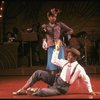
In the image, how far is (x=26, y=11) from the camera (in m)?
12.8

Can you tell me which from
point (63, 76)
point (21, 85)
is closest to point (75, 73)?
point (63, 76)

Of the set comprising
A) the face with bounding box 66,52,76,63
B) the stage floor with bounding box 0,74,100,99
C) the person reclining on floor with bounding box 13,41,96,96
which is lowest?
the stage floor with bounding box 0,74,100,99

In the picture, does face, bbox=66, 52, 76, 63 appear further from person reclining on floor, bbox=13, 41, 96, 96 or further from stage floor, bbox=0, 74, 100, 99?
stage floor, bbox=0, 74, 100, 99

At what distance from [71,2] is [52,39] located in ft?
18.8

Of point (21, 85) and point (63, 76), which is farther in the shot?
point (21, 85)

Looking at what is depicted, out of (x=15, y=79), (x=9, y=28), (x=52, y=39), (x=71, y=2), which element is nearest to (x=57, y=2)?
(x=71, y=2)

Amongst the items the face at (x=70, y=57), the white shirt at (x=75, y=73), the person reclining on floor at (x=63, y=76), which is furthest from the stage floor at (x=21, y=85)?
the face at (x=70, y=57)

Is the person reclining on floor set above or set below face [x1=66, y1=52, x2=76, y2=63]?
below

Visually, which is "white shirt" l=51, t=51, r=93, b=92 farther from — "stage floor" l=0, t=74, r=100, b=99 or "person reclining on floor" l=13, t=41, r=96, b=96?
"stage floor" l=0, t=74, r=100, b=99

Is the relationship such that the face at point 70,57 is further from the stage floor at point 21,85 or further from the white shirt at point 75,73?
the stage floor at point 21,85

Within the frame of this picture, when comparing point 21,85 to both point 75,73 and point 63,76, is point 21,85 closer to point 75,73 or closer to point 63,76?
point 63,76

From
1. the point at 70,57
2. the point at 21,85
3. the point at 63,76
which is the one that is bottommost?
the point at 21,85

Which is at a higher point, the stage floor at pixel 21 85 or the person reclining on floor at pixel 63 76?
the person reclining on floor at pixel 63 76

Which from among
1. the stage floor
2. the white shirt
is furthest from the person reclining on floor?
the stage floor
